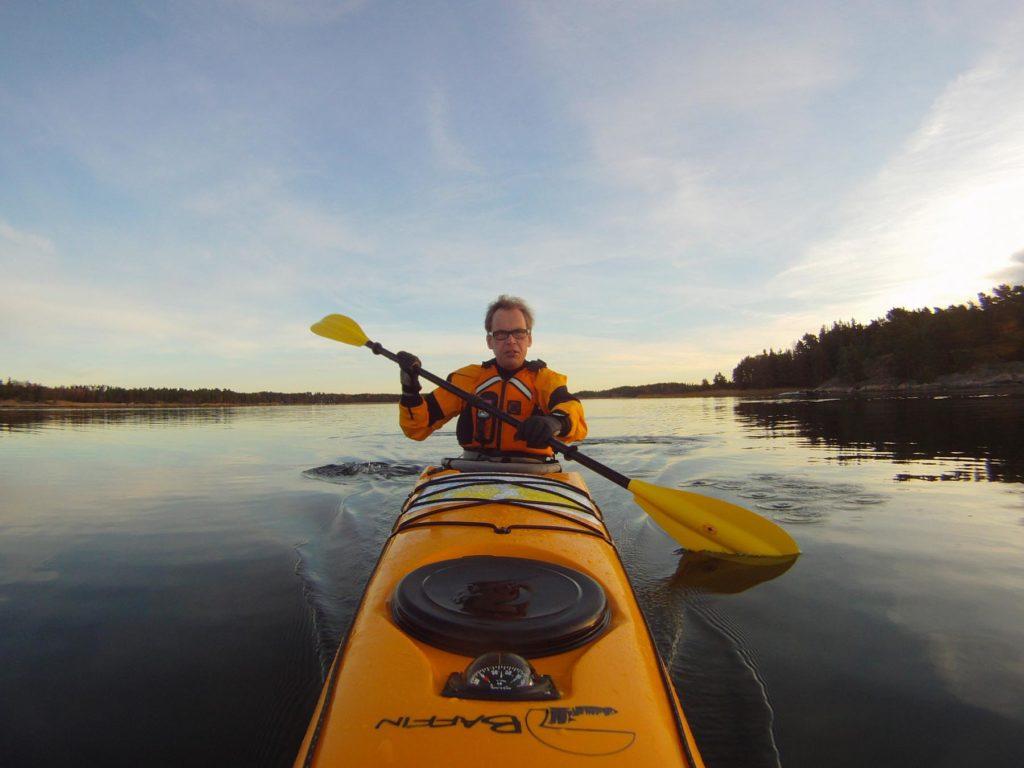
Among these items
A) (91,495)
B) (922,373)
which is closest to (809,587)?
(91,495)

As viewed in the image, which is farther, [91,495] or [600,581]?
[91,495]

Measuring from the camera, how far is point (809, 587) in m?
3.57

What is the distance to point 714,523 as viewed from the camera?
13.3ft

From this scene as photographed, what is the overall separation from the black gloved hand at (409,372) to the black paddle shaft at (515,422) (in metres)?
0.05

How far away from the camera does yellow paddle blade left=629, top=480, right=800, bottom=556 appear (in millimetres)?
4035

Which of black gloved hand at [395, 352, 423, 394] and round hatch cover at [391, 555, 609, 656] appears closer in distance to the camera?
round hatch cover at [391, 555, 609, 656]

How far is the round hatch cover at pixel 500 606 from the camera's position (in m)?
1.68

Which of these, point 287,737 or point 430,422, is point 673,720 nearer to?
point 287,737

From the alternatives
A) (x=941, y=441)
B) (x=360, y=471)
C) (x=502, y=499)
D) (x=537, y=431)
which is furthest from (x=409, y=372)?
(x=941, y=441)

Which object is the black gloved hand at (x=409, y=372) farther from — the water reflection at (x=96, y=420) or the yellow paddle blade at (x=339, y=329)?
the water reflection at (x=96, y=420)

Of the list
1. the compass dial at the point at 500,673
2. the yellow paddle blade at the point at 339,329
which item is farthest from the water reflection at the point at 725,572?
the yellow paddle blade at the point at 339,329

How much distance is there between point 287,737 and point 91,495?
681 cm

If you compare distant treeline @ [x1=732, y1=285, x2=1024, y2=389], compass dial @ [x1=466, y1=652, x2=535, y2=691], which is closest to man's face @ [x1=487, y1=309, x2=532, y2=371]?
compass dial @ [x1=466, y1=652, x2=535, y2=691]

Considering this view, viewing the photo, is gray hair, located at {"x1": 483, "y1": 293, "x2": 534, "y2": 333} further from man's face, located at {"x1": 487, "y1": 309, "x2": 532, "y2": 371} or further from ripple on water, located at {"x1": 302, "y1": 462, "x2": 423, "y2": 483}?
ripple on water, located at {"x1": 302, "y1": 462, "x2": 423, "y2": 483}
